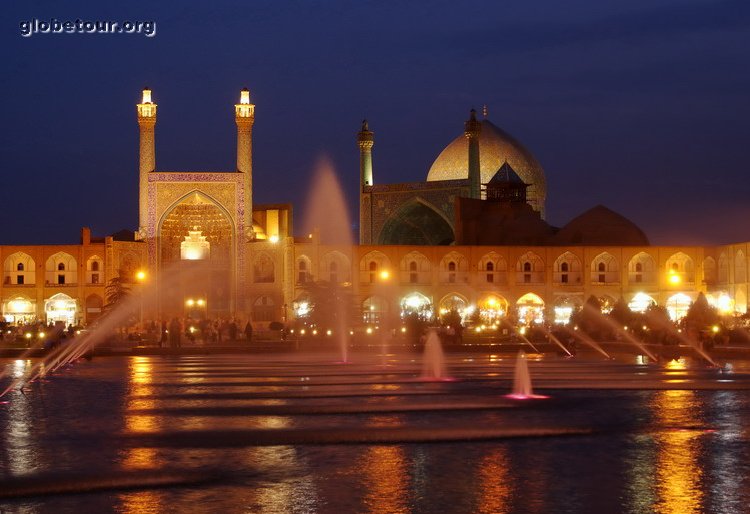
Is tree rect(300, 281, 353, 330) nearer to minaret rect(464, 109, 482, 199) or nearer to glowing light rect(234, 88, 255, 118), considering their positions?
glowing light rect(234, 88, 255, 118)

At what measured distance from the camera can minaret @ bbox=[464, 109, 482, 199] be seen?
172 ft

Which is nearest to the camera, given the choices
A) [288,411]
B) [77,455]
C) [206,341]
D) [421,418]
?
[77,455]

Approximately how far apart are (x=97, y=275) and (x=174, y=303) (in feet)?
10.1

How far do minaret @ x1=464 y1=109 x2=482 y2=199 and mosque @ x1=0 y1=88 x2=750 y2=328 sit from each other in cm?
235

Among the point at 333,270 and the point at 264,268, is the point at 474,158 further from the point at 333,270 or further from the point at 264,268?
the point at 264,268

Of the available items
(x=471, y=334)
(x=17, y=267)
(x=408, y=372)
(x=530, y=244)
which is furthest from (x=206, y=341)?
(x=530, y=244)

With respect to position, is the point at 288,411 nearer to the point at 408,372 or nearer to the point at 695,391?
the point at 695,391

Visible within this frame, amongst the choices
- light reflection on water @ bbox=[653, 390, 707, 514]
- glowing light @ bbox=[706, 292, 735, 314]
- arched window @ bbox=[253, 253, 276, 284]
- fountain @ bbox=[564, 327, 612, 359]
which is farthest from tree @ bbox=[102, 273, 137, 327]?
light reflection on water @ bbox=[653, 390, 707, 514]

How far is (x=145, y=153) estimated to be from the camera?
46.7m

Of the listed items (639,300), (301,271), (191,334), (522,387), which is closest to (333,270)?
(301,271)

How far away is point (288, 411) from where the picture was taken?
42.1 ft

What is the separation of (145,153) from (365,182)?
11328 millimetres

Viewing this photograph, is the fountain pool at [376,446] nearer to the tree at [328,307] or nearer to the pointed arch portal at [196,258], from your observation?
the tree at [328,307]

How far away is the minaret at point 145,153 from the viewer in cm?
4647
